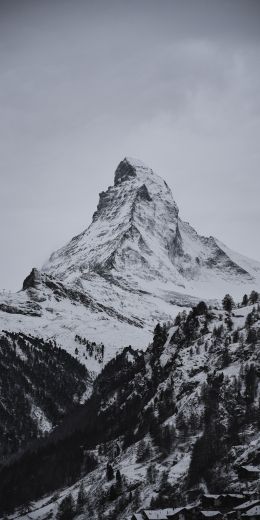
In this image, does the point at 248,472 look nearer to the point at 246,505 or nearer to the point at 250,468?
the point at 250,468

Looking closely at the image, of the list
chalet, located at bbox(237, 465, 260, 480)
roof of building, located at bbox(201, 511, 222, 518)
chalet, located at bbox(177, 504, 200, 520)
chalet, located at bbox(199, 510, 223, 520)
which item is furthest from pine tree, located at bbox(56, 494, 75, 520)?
chalet, located at bbox(237, 465, 260, 480)

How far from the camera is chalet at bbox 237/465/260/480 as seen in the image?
149 m

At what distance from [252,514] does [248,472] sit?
20488 mm

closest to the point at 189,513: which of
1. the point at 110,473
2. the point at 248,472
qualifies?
the point at 248,472

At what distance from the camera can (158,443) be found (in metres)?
191

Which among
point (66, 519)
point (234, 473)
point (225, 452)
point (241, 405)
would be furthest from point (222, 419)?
point (66, 519)

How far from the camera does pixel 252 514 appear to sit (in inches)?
5123

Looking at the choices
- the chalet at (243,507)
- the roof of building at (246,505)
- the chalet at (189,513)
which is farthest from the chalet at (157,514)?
the chalet at (243,507)

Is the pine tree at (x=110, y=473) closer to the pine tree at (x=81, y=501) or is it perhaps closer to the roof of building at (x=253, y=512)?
the pine tree at (x=81, y=501)

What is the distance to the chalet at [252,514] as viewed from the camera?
130m

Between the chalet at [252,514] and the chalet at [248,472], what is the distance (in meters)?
16.4

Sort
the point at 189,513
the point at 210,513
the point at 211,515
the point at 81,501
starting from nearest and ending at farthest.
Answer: the point at 211,515 → the point at 210,513 → the point at 189,513 → the point at 81,501

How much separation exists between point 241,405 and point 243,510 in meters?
59.5

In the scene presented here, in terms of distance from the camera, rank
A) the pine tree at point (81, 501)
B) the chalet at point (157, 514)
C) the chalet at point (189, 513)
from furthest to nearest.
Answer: the pine tree at point (81, 501) → the chalet at point (157, 514) → the chalet at point (189, 513)
